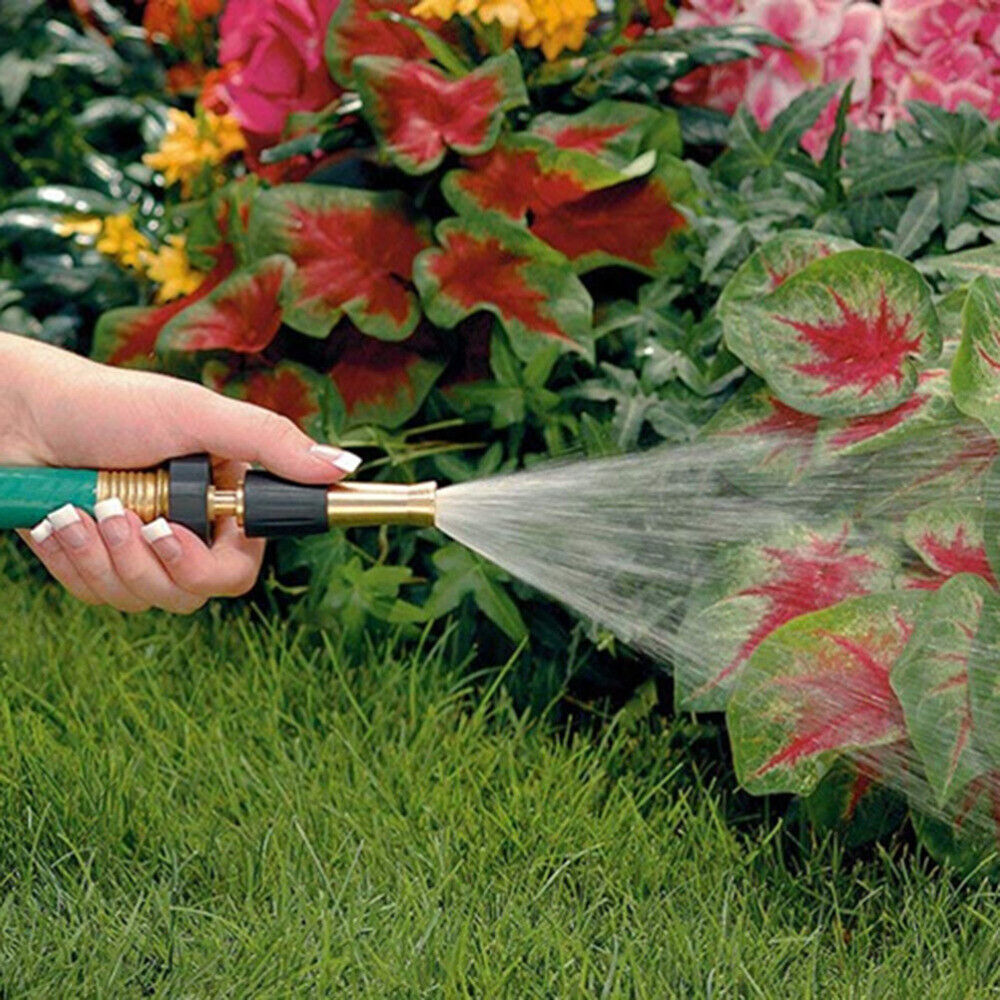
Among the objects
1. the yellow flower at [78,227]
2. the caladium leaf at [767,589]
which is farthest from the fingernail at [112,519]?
the yellow flower at [78,227]

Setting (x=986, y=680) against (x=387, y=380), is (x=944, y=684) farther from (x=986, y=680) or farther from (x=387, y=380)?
(x=387, y=380)

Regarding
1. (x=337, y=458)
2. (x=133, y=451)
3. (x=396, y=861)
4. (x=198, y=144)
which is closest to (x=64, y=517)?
(x=133, y=451)

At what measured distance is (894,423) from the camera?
1.62 meters

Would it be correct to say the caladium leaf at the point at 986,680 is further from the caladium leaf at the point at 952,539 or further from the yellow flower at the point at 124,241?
the yellow flower at the point at 124,241

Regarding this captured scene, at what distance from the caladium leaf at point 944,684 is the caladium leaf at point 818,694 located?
4 centimetres

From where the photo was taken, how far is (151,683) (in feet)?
6.56

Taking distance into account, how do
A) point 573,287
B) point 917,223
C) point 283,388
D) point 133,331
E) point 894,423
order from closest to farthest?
point 894,423 → point 917,223 → point 573,287 → point 283,388 → point 133,331

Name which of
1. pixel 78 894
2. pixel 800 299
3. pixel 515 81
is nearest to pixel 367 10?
pixel 515 81

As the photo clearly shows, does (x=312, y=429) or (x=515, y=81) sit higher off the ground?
(x=515, y=81)

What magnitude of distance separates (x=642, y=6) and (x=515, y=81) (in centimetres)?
39

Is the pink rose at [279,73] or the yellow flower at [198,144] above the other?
the pink rose at [279,73]

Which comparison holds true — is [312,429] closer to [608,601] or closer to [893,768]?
[608,601]

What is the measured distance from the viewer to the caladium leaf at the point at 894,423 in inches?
63.1

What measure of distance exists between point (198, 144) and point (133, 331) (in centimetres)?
33
